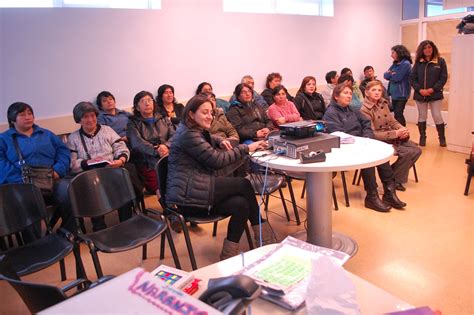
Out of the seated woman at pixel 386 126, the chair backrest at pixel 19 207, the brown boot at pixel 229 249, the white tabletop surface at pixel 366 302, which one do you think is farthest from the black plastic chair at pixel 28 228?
the seated woman at pixel 386 126

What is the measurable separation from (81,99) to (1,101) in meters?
0.77

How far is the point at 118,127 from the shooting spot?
4.39 metres

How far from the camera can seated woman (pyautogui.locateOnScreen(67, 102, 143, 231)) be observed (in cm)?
345

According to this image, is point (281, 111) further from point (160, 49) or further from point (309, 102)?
point (160, 49)

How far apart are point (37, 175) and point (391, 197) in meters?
2.94

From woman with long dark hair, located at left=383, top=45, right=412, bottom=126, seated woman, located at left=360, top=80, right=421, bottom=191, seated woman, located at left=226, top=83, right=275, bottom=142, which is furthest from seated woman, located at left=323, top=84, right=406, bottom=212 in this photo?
woman with long dark hair, located at left=383, top=45, right=412, bottom=126

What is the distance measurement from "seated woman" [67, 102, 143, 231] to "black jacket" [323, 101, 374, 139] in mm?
1778

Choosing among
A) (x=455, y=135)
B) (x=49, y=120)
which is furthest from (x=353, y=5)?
(x=49, y=120)

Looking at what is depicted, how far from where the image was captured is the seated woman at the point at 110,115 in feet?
14.4

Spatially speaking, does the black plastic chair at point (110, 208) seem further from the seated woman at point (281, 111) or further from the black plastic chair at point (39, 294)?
the seated woman at point (281, 111)

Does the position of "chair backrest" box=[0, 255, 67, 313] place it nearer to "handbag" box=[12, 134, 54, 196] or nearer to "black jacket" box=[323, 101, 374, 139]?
"handbag" box=[12, 134, 54, 196]

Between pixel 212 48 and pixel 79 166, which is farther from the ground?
pixel 212 48

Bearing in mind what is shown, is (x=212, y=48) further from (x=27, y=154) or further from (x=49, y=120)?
(x=27, y=154)

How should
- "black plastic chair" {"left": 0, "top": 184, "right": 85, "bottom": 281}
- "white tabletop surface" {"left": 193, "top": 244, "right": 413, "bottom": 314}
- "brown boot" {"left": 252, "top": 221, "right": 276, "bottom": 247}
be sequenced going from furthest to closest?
"brown boot" {"left": 252, "top": 221, "right": 276, "bottom": 247}, "black plastic chair" {"left": 0, "top": 184, "right": 85, "bottom": 281}, "white tabletop surface" {"left": 193, "top": 244, "right": 413, "bottom": 314}
